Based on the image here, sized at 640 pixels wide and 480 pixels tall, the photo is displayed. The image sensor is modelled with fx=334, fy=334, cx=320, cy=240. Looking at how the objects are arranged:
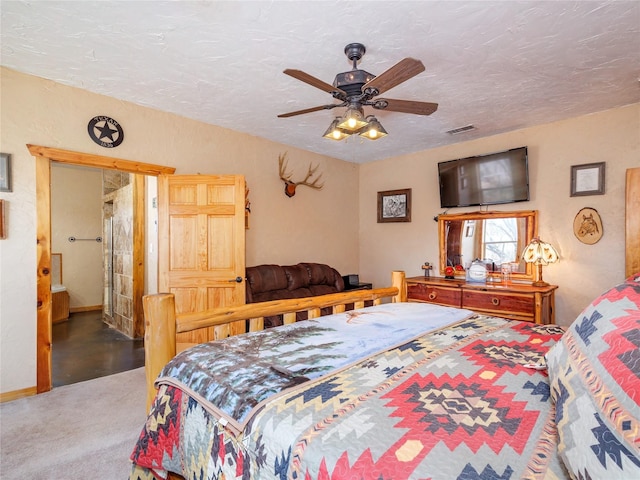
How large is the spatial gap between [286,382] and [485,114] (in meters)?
3.63

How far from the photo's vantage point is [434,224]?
A: 15.9 ft

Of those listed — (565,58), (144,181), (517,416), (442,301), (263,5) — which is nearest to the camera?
(517,416)

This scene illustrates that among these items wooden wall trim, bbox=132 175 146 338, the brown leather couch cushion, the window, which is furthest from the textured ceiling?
the brown leather couch cushion

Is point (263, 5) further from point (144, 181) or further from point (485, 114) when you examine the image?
point (144, 181)

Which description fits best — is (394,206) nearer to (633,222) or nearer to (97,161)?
(633,222)

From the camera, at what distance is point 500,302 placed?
3580 millimetres

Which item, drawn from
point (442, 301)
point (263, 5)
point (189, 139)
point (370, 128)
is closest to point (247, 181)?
point (189, 139)

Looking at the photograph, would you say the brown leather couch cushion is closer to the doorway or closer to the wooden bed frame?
the doorway

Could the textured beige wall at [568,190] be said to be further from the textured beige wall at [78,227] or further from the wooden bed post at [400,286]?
the textured beige wall at [78,227]

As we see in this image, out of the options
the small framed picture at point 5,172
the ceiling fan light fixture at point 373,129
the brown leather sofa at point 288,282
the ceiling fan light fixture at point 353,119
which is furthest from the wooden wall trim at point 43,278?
the ceiling fan light fixture at point 373,129

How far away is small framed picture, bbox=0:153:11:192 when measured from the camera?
8.94 feet

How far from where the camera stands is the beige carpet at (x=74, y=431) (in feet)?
6.32

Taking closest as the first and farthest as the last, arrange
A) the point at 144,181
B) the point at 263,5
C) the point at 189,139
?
the point at 263,5 → the point at 189,139 → the point at 144,181

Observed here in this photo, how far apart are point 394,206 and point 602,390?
15.3 ft
